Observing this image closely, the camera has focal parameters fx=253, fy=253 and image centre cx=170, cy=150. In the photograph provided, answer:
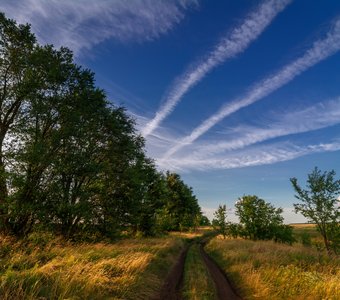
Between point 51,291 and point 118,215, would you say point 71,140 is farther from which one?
point 51,291

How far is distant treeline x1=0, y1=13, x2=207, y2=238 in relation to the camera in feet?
56.7

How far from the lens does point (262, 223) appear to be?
3597 cm

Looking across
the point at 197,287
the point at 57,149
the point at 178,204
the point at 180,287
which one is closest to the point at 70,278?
the point at 180,287

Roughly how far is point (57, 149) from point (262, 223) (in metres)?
29.3

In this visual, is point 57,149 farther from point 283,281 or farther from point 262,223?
point 262,223

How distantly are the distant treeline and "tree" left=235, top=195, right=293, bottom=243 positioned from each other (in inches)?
762

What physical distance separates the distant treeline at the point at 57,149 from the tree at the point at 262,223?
63.5 ft

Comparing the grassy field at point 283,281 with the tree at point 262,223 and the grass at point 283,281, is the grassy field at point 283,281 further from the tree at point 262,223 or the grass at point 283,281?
the tree at point 262,223

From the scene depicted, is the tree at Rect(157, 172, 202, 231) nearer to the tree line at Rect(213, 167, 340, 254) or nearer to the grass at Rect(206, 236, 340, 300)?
the tree line at Rect(213, 167, 340, 254)

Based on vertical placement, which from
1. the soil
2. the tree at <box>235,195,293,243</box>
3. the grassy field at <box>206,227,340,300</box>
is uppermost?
the tree at <box>235,195,293,243</box>

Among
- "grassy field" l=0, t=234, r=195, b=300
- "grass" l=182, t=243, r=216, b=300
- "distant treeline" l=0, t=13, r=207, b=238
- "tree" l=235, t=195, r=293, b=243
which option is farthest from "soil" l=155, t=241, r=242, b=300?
"tree" l=235, t=195, r=293, b=243

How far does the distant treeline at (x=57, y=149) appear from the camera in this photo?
1730 cm

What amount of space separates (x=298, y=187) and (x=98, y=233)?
72.1ft

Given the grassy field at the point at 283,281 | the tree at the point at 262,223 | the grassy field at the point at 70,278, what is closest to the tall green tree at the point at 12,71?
the grassy field at the point at 70,278
